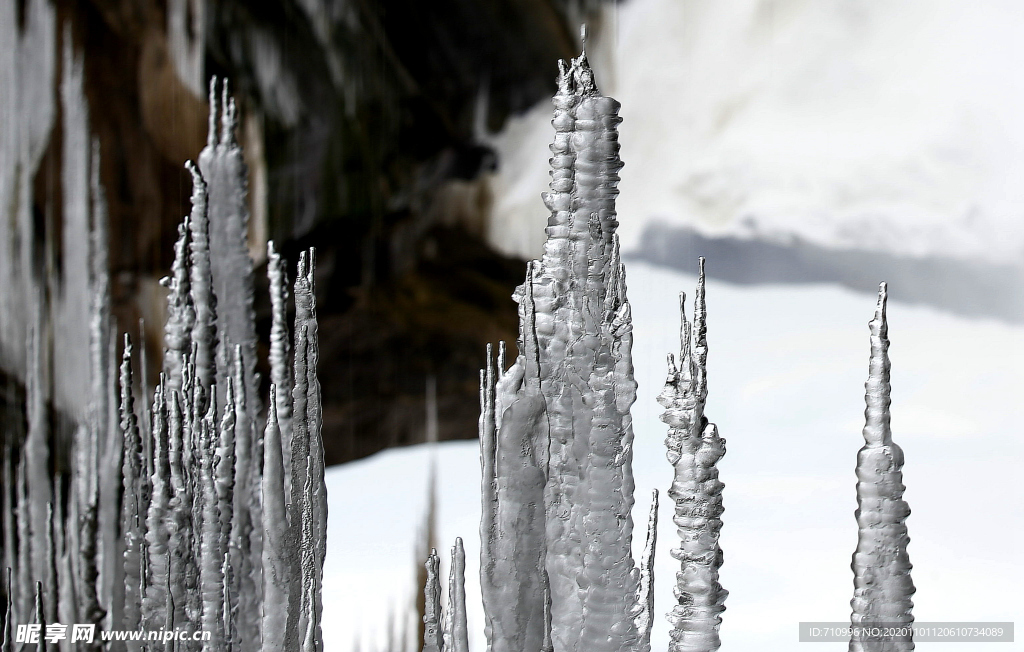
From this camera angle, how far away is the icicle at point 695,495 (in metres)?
1.25

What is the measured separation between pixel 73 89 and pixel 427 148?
973 mm

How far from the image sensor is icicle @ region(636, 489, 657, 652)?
1461mm

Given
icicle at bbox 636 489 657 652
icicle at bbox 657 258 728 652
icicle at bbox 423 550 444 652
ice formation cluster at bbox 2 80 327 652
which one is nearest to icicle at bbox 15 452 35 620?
ice formation cluster at bbox 2 80 327 652

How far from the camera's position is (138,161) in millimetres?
2285

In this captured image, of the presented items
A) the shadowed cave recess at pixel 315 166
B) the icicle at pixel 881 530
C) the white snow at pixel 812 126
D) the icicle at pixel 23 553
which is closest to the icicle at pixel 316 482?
the shadowed cave recess at pixel 315 166

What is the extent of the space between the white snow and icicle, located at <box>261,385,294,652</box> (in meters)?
0.74

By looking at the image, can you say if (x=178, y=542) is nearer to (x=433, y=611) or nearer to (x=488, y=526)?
(x=433, y=611)

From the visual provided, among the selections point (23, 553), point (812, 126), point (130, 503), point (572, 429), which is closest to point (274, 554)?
point (130, 503)

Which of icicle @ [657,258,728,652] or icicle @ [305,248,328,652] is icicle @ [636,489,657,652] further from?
icicle @ [305,248,328,652]

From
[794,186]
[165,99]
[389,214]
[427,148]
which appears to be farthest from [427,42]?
[794,186]

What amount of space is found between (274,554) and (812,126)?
144 centimetres

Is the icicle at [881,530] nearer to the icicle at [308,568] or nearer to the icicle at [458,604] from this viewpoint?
the icicle at [458,604]

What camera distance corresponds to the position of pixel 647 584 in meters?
1.50

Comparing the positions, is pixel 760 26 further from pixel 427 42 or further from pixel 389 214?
pixel 389 214
